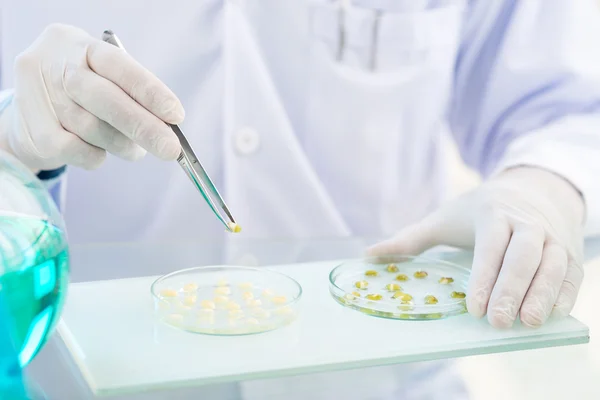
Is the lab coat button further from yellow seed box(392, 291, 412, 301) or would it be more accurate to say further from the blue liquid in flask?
the blue liquid in flask

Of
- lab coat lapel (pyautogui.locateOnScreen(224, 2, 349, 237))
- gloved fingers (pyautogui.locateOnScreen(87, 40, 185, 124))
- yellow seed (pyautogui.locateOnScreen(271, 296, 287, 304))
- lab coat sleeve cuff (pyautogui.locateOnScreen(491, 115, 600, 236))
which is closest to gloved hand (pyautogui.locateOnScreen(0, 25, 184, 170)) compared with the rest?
gloved fingers (pyautogui.locateOnScreen(87, 40, 185, 124))

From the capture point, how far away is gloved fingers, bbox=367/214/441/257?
3.03ft

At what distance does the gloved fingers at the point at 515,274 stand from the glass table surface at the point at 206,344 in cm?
2

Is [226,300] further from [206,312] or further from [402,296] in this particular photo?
[402,296]

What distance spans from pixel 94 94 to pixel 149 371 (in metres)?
0.37

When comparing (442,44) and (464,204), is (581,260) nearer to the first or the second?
(464,204)

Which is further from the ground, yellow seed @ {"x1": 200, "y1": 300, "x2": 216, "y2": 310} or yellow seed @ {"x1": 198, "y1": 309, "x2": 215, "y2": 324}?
yellow seed @ {"x1": 198, "y1": 309, "x2": 215, "y2": 324}

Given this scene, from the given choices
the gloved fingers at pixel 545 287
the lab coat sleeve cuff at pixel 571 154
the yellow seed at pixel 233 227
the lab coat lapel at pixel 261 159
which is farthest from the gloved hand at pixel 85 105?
the lab coat sleeve cuff at pixel 571 154

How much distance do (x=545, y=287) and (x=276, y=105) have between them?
1.99 feet

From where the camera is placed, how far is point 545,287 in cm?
77

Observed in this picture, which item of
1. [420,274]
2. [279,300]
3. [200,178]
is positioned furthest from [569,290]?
[200,178]

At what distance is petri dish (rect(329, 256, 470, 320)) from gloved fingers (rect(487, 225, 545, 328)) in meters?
0.04

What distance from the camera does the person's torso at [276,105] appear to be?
1.19 m

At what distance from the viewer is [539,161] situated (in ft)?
3.57
